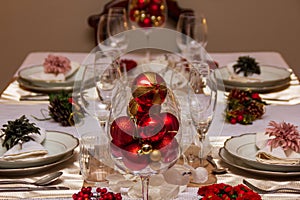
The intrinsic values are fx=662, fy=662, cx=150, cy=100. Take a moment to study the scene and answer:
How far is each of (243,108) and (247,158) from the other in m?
0.37

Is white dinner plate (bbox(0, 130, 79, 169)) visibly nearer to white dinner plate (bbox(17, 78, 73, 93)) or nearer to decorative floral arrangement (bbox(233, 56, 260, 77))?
white dinner plate (bbox(17, 78, 73, 93))

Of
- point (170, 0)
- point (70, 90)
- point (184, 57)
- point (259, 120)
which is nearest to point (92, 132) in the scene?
point (259, 120)

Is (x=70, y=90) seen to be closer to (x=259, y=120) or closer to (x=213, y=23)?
(x=259, y=120)

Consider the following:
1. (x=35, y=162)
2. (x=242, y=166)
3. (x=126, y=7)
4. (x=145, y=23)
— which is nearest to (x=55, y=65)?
(x=145, y=23)

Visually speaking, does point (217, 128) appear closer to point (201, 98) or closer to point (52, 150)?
point (201, 98)

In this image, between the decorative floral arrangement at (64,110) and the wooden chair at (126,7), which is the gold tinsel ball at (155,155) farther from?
the wooden chair at (126,7)

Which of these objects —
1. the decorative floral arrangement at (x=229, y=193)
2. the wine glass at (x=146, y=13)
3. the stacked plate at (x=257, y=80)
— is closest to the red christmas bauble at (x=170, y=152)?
the decorative floral arrangement at (x=229, y=193)

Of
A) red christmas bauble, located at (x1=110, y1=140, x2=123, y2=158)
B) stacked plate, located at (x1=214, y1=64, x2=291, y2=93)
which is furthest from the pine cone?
red christmas bauble, located at (x1=110, y1=140, x2=123, y2=158)

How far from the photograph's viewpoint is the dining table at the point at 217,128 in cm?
121

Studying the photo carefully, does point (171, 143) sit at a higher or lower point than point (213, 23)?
higher

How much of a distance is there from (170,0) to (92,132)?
197 cm

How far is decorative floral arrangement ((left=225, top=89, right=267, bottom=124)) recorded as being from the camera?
1599mm

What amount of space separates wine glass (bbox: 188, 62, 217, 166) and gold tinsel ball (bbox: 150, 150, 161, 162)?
371 mm

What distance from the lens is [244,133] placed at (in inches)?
60.1
